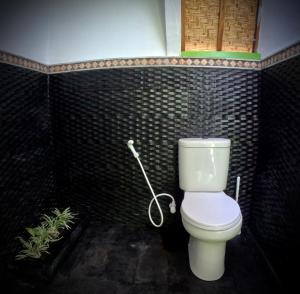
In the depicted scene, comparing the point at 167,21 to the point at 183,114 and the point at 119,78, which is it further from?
the point at 183,114

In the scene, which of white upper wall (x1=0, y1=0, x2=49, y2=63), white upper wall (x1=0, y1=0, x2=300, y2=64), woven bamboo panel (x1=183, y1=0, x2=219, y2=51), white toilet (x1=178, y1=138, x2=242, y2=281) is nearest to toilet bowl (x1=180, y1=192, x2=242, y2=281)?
white toilet (x1=178, y1=138, x2=242, y2=281)

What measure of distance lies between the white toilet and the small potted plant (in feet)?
2.91

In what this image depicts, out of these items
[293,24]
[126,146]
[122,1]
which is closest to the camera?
[293,24]

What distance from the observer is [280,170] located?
1.23 m

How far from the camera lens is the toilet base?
1.10 metres

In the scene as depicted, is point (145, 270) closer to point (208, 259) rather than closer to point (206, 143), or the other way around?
point (208, 259)

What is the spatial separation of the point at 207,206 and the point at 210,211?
0.07m

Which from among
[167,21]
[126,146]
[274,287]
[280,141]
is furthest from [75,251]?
[167,21]

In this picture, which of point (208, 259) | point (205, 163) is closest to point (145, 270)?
point (208, 259)

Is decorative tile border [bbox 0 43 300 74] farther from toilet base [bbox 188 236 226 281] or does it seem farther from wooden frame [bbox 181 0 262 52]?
toilet base [bbox 188 236 226 281]

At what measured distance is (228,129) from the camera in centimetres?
152

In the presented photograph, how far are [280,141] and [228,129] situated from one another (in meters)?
0.37

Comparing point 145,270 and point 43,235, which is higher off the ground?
point 43,235

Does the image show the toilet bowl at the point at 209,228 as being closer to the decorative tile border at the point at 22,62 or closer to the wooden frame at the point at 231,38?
the wooden frame at the point at 231,38
